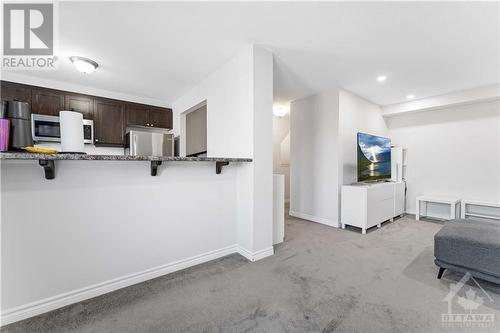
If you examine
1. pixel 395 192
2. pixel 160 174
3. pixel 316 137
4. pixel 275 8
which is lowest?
pixel 395 192

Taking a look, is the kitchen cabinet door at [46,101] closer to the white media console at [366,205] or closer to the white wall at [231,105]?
the white wall at [231,105]

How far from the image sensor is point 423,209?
13.9ft

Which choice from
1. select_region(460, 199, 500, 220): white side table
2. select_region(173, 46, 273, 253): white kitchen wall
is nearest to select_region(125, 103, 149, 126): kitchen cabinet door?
select_region(173, 46, 273, 253): white kitchen wall

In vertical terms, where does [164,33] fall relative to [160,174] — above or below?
above

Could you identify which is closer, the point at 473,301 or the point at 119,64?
the point at 473,301

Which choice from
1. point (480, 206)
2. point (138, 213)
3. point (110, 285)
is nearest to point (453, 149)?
point (480, 206)

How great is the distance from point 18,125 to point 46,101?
9.25 feet

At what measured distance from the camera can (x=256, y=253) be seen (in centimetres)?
230

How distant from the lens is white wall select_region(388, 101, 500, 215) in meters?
3.59

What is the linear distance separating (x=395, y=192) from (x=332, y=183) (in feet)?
4.71

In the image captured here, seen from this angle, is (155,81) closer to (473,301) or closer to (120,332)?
(120,332)

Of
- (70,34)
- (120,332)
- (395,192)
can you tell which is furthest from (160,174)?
(395,192)

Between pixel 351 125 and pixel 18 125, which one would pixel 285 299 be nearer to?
pixel 18 125

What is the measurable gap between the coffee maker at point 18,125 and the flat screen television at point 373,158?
4.05m
